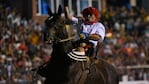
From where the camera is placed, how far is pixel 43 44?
73.6 ft

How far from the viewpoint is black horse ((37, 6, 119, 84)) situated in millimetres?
9977

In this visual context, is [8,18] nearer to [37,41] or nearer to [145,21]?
[37,41]

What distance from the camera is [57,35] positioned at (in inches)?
394

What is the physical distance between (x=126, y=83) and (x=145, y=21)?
8.00 meters

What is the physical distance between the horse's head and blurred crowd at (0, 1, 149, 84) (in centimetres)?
622

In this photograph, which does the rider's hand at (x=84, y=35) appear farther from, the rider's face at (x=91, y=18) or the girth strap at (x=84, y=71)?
the girth strap at (x=84, y=71)

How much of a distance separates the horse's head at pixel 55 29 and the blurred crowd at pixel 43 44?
20.4 ft

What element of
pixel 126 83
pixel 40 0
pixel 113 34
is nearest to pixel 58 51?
pixel 126 83

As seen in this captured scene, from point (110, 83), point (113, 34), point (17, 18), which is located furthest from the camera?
point (113, 34)

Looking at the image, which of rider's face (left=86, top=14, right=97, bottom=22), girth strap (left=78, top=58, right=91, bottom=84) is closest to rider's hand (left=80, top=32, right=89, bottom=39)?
rider's face (left=86, top=14, right=97, bottom=22)

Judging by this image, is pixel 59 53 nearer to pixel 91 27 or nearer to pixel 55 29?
pixel 55 29

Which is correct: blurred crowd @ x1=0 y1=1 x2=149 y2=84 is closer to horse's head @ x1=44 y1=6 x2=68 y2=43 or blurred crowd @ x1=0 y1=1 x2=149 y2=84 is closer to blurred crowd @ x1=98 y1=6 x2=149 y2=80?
blurred crowd @ x1=98 y1=6 x2=149 y2=80

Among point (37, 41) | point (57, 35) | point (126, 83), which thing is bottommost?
point (126, 83)

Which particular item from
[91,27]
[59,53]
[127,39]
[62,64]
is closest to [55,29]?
[59,53]
